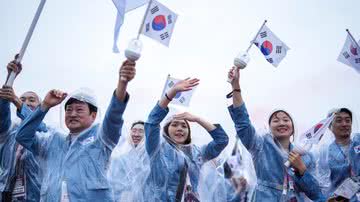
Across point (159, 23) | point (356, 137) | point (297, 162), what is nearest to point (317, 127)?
point (297, 162)

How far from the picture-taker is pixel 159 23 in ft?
16.5

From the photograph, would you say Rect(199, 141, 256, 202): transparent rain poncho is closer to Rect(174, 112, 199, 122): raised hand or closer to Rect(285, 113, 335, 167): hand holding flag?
Rect(174, 112, 199, 122): raised hand

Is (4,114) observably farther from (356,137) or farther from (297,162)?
(356,137)

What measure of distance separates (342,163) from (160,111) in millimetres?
2910

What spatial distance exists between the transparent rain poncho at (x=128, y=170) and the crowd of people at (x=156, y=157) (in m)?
0.02

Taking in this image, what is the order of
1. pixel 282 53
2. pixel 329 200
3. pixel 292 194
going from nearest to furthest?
pixel 292 194 < pixel 329 200 < pixel 282 53

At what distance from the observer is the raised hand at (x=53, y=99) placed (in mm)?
4491

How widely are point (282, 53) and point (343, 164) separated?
1.90m

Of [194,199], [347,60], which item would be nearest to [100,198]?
[194,199]

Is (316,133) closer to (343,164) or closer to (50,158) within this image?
(343,164)

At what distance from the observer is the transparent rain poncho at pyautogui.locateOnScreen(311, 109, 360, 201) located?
20.1 feet

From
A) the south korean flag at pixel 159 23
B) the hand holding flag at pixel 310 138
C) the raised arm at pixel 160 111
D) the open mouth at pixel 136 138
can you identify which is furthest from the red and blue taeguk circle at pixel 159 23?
the open mouth at pixel 136 138

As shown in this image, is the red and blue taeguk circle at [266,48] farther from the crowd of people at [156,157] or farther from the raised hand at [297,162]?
the raised hand at [297,162]

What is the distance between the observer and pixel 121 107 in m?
4.10
